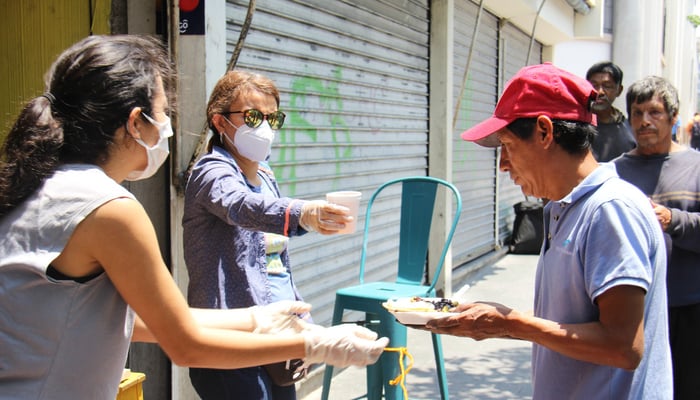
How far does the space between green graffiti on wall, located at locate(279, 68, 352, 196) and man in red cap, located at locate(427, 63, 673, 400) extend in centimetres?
287

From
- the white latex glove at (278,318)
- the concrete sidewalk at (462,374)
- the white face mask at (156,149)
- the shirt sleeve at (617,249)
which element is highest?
the white face mask at (156,149)

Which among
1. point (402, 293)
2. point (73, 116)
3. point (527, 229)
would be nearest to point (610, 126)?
point (402, 293)

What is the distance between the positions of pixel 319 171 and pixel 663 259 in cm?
362

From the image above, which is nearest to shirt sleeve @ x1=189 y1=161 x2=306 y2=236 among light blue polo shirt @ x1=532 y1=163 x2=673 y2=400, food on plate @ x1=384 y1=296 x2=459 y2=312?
food on plate @ x1=384 y1=296 x2=459 y2=312

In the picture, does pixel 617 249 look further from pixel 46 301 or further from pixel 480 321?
pixel 46 301

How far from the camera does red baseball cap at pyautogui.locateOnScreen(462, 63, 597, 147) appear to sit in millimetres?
1925

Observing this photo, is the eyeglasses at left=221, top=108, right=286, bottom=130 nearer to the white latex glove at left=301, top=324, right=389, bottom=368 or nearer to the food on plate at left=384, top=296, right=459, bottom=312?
the food on plate at left=384, top=296, right=459, bottom=312

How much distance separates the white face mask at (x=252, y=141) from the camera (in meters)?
2.89

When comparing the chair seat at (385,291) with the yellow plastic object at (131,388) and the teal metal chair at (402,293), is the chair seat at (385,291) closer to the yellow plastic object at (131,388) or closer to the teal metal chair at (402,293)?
the teal metal chair at (402,293)

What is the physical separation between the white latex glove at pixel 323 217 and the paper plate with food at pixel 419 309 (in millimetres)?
382

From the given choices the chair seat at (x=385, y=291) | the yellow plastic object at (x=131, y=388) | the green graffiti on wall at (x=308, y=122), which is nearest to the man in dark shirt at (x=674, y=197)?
the chair seat at (x=385, y=291)

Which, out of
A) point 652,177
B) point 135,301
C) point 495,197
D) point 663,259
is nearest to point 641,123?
point 652,177

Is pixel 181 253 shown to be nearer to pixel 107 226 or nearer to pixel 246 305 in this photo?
pixel 246 305

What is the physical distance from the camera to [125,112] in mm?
1691
